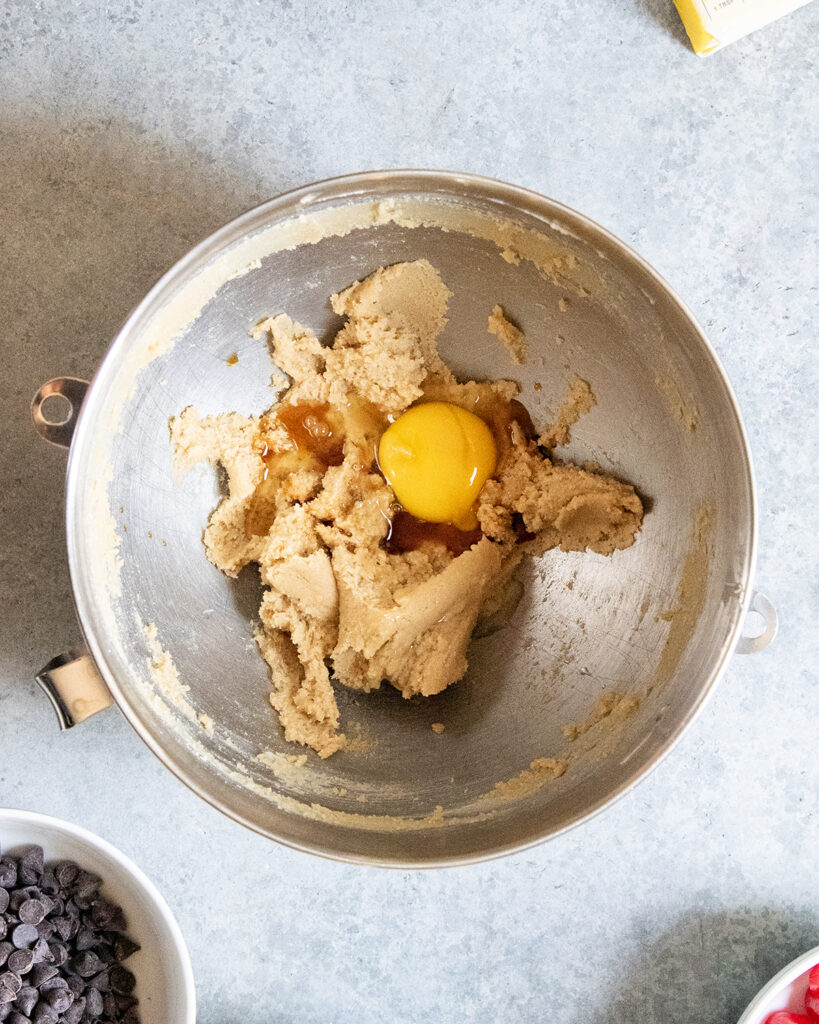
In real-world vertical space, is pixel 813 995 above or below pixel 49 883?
above

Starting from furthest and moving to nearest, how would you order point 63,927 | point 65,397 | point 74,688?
1. point 63,927
2. point 65,397
3. point 74,688

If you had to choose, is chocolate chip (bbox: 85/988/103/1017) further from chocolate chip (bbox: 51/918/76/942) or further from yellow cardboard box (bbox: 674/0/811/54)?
yellow cardboard box (bbox: 674/0/811/54)

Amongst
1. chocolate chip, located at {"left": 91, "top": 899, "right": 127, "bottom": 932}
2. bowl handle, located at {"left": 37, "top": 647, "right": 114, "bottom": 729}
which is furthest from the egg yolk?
chocolate chip, located at {"left": 91, "top": 899, "right": 127, "bottom": 932}

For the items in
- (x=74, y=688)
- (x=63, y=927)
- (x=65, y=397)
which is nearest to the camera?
(x=74, y=688)

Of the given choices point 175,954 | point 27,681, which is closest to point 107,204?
point 27,681

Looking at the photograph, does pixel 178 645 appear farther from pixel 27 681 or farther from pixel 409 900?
pixel 409 900

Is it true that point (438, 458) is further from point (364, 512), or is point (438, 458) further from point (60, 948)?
point (60, 948)

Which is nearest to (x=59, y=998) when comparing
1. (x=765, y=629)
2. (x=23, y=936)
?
(x=23, y=936)
